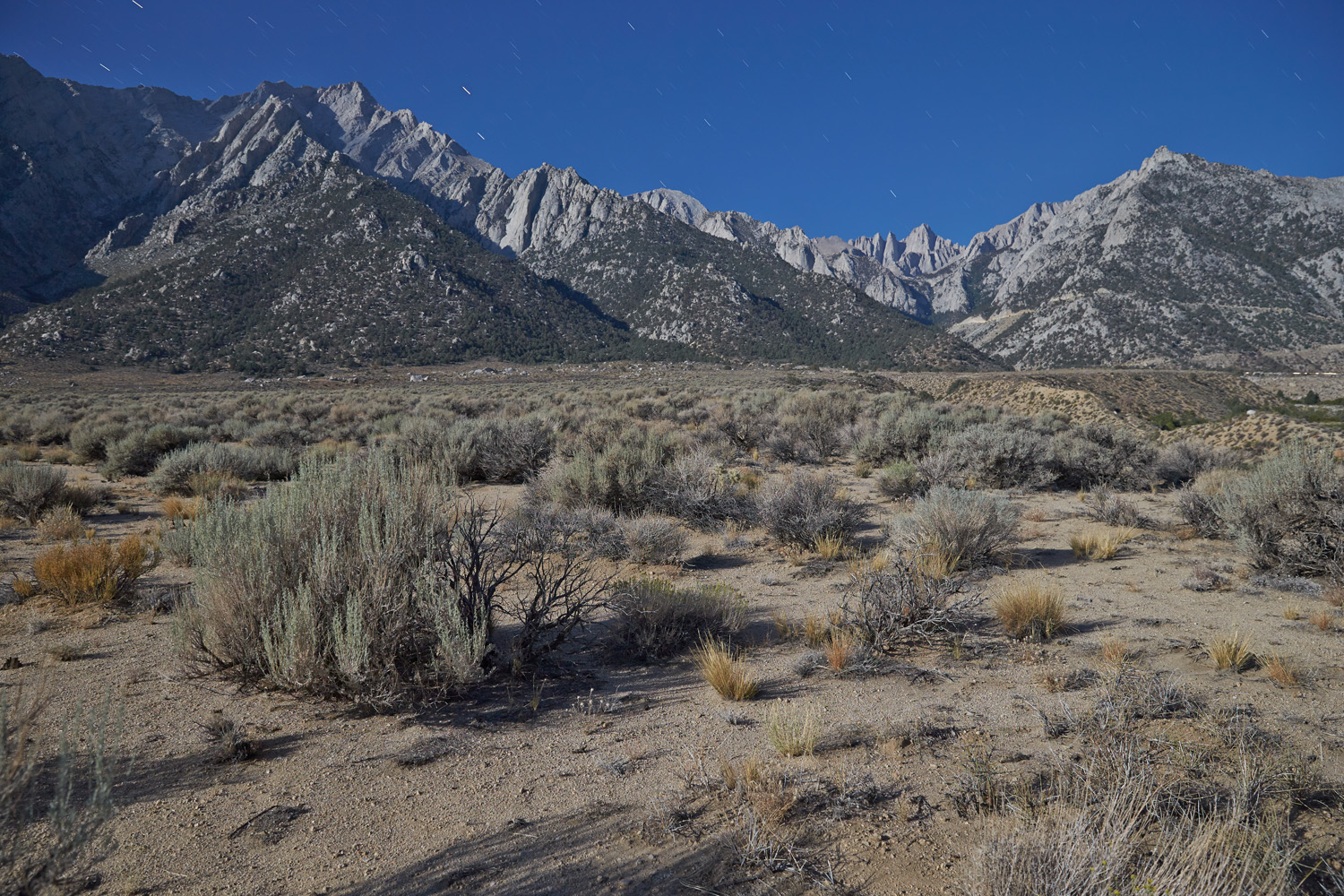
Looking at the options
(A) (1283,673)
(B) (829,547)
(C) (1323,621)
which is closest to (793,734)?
(A) (1283,673)

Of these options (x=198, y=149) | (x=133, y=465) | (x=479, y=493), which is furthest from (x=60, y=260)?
(x=479, y=493)

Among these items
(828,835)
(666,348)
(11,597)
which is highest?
(666,348)

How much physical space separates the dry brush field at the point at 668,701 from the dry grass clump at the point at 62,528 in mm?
34

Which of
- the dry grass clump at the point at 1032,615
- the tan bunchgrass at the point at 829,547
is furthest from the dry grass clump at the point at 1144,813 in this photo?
the tan bunchgrass at the point at 829,547

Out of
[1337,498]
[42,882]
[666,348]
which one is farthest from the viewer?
[666,348]

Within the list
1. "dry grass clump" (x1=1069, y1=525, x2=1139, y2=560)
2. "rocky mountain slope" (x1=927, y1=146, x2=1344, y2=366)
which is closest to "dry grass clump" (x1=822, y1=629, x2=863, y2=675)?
"dry grass clump" (x1=1069, y1=525, x2=1139, y2=560)

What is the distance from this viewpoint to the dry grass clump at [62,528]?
6.79 m

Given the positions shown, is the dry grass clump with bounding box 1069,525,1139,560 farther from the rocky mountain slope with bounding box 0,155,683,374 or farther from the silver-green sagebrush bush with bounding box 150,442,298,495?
the rocky mountain slope with bounding box 0,155,683,374

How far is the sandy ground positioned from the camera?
7.81 ft

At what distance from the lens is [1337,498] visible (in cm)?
605

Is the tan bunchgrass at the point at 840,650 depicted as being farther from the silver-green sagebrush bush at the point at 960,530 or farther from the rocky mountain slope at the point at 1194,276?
the rocky mountain slope at the point at 1194,276

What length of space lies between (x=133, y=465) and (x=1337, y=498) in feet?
60.7

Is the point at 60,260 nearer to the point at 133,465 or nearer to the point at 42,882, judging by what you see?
the point at 133,465

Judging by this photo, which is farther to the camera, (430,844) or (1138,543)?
(1138,543)
